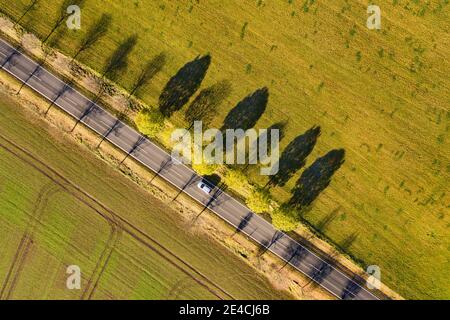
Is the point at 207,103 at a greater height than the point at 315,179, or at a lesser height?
lesser

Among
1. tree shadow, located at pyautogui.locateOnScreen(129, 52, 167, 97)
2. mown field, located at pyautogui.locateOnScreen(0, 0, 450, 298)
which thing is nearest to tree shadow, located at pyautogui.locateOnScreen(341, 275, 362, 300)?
mown field, located at pyautogui.locateOnScreen(0, 0, 450, 298)

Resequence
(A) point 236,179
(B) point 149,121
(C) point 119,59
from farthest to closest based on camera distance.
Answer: (C) point 119,59, (A) point 236,179, (B) point 149,121

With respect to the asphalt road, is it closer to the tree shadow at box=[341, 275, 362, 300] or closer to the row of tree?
the tree shadow at box=[341, 275, 362, 300]

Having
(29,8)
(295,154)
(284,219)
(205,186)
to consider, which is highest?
(295,154)

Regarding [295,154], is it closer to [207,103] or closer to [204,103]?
[207,103]

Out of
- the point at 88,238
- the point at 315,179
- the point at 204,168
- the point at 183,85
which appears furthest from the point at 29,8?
the point at 315,179

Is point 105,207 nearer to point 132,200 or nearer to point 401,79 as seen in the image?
point 132,200

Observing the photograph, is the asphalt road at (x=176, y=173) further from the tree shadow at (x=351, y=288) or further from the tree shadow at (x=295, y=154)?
the tree shadow at (x=295, y=154)
